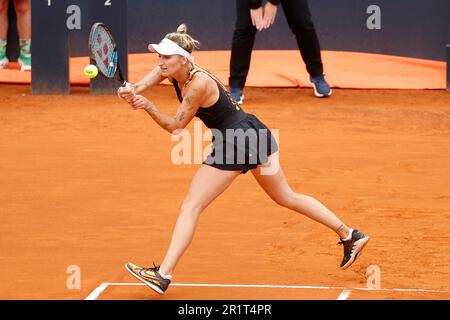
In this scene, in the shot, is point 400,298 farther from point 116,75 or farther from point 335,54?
point 335,54

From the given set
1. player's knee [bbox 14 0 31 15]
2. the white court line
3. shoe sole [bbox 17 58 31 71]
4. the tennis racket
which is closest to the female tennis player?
the tennis racket

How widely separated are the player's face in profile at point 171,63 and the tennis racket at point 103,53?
0.88 ft

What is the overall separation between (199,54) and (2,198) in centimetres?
703

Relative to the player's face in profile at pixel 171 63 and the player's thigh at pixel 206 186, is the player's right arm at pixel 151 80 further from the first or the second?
the player's thigh at pixel 206 186

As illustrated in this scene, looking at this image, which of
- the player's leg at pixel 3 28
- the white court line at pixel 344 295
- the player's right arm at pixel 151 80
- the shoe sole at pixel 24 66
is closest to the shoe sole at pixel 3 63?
the player's leg at pixel 3 28

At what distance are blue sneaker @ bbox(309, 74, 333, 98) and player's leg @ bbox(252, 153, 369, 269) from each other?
22.9 feet

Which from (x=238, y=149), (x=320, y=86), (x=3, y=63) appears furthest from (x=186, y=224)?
(x=3, y=63)

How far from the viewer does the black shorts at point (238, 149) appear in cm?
771

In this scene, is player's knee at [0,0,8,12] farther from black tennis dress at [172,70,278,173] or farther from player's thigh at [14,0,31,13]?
black tennis dress at [172,70,278,173]

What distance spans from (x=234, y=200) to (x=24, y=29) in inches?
268

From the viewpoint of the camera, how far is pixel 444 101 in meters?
15.1

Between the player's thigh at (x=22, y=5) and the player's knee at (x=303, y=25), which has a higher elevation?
the player's thigh at (x=22, y=5)

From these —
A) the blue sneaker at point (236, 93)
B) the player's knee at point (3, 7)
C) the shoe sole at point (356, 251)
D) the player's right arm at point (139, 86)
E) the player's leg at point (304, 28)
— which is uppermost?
the player's knee at point (3, 7)

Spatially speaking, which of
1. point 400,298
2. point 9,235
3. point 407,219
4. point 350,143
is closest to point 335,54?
point 350,143
